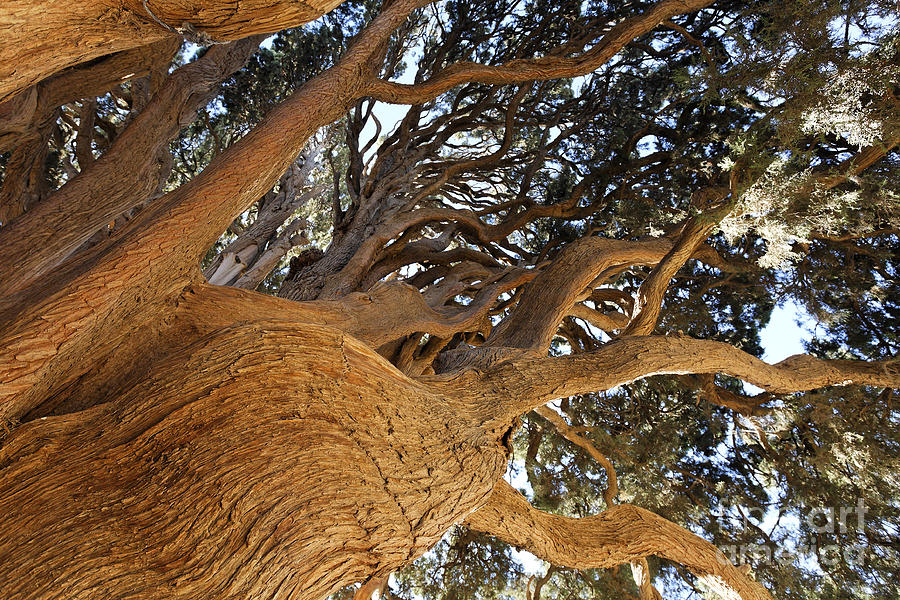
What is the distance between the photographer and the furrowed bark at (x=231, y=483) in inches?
68.0

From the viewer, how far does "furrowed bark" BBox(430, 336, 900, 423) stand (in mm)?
3040

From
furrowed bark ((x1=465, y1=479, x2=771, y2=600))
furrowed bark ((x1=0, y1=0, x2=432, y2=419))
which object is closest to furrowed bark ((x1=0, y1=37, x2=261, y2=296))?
furrowed bark ((x1=0, y1=0, x2=432, y2=419))

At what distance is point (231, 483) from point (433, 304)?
3.81m

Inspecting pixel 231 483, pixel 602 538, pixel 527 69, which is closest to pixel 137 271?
pixel 231 483

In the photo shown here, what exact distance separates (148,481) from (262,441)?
39cm

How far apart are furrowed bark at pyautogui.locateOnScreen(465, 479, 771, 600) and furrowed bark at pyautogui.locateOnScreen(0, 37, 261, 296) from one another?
326cm

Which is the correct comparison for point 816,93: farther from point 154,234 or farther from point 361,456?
point 154,234

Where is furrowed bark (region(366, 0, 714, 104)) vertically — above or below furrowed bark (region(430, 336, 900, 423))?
above

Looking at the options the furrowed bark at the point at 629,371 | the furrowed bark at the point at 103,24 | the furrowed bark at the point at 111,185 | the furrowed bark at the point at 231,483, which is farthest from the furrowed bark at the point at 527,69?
the furrowed bark at the point at 231,483

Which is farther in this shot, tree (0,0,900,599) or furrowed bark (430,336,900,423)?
furrowed bark (430,336,900,423)

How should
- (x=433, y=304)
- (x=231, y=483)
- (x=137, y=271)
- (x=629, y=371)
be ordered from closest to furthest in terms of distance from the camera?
1. (x=231, y=483)
2. (x=137, y=271)
3. (x=629, y=371)
4. (x=433, y=304)

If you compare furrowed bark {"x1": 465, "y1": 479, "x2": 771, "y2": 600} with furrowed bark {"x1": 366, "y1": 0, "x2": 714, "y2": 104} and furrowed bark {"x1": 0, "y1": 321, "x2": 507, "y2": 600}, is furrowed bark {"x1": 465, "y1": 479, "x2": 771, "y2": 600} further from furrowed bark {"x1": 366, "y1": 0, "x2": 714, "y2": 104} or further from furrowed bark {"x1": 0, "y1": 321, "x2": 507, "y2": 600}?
furrowed bark {"x1": 366, "y1": 0, "x2": 714, "y2": 104}

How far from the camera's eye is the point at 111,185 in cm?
404

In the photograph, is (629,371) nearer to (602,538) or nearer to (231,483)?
(602,538)
